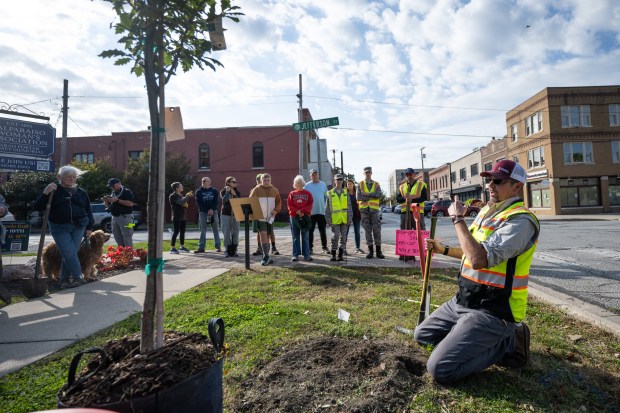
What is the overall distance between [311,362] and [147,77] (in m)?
2.22

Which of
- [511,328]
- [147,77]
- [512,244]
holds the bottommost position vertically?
[511,328]

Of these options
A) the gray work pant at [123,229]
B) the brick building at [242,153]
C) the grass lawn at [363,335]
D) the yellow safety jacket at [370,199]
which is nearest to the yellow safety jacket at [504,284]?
the grass lawn at [363,335]

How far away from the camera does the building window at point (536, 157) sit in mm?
32531

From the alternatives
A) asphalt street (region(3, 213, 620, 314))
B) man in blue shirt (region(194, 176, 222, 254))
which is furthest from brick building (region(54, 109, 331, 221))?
asphalt street (region(3, 213, 620, 314))

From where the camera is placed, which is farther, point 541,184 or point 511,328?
point 541,184

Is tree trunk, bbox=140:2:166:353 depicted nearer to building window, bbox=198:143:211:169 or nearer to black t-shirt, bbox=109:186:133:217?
black t-shirt, bbox=109:186:133:217

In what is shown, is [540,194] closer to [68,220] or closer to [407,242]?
[407,242]

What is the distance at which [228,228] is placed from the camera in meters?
9.12

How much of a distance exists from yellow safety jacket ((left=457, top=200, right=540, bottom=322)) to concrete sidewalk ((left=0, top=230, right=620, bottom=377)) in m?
1.53

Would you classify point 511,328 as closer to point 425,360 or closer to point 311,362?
point 425,360

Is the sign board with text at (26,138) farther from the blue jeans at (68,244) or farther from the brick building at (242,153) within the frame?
the brick building at (242,153)

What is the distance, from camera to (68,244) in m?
5.90

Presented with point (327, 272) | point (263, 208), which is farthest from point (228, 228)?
point (327, 272)

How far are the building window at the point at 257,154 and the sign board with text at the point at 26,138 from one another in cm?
2541
